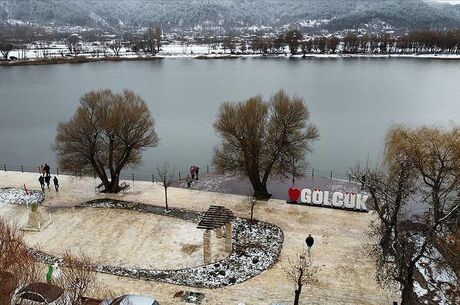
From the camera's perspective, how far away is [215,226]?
74.4ft

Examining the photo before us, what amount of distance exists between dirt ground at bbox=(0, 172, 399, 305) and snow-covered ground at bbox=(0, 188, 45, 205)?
66 centimetres

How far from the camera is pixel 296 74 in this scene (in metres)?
94.9

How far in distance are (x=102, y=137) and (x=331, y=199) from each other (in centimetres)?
1648

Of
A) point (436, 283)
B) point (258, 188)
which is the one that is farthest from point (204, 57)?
point (436, 283)

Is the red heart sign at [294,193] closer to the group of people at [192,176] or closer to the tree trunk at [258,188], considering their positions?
the tree trunk at [258,188]

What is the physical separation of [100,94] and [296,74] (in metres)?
67.6

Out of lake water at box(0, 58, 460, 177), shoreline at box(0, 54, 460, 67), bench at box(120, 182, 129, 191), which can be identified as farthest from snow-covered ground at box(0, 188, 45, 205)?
shoreline at box(0, 54, 460, 67)

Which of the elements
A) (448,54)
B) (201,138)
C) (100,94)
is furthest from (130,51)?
(100,94)

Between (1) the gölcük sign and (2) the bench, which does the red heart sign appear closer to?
(1) the gölcük sign

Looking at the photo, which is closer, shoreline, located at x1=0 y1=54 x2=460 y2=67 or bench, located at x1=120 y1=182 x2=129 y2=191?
bench, located at x1=120 y1=182 x2=129 y2=191

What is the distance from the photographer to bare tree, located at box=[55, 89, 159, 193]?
31.1 meters

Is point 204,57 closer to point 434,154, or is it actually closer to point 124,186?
point 124,186

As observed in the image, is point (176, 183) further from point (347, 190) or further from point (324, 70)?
point (324, 70)

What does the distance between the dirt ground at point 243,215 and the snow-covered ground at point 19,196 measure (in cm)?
66
